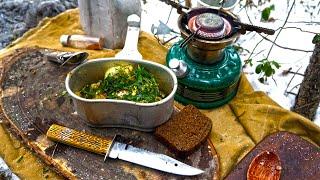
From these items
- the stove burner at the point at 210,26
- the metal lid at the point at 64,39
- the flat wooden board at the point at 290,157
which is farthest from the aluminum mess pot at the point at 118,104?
the metal lid at the point at 64,39

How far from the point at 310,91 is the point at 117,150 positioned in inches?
33.6

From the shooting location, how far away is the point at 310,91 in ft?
5.81

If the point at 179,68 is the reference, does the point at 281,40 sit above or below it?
below

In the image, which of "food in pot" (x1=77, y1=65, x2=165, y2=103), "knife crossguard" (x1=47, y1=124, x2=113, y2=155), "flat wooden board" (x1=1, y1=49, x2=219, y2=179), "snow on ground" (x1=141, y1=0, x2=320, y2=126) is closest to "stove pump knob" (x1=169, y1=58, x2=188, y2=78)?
"food in pot" (x1=77, y1=65, x2=165, y2=103)

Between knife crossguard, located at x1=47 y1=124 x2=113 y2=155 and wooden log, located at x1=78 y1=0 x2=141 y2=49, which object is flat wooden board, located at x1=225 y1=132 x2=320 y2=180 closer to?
knife crossguard, located at x1=47 y1=124 x2=113 y2=155

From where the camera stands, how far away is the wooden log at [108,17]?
183 centimetres

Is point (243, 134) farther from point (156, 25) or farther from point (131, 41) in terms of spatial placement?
point (156, 25)

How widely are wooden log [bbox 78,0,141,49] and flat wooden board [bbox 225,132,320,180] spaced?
81cm

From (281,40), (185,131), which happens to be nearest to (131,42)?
(185,131)

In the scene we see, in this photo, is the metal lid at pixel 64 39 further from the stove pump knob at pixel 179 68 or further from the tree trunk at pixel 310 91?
the tree trunk at pixel 310 91

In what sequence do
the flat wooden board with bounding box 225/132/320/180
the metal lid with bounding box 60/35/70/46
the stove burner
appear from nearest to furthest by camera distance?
1. the flat wooden board with bounding box 225/132/320/180
2. the stove burner
3. the metal lid with bounding box 60/35/70/46

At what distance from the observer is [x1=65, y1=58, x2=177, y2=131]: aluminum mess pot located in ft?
4.72

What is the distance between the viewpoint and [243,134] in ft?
5.46

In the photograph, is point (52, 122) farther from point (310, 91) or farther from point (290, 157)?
point (310, 91)
